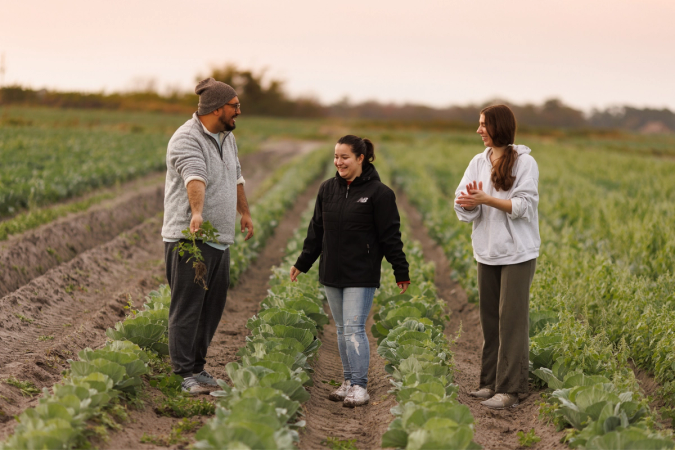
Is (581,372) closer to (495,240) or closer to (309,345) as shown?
(495,240)

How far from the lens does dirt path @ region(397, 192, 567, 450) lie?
12.7ft

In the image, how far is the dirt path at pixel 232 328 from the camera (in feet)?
11.9

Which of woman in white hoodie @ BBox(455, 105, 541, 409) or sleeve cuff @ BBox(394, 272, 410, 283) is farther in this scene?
sleeve cuff @ BBox(394, 272, 410, 283)

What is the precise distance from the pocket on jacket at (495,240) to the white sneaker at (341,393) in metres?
1.40

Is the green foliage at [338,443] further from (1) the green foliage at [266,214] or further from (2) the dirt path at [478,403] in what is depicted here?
(1) the green foliage at [266,214]

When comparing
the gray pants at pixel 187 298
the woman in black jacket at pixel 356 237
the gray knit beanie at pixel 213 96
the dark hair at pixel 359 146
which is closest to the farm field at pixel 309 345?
the gray pants at pixel 187 298

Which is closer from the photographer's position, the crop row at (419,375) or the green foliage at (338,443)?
A: the crop row at (419,375)

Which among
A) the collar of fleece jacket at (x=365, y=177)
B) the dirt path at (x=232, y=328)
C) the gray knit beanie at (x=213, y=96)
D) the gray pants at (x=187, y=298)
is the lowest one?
the dirt path at (x=232, y=328)

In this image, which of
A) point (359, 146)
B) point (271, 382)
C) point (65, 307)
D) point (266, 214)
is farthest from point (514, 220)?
point (266, 214)

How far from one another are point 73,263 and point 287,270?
113 inches

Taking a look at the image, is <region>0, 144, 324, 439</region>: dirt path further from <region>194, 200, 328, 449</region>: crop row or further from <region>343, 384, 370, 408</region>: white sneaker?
<region>343, 384, 370, 408</region>: white sneaker

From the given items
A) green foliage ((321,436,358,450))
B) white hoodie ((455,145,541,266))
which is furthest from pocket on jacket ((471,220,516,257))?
green foliage ((321,436,358,450))

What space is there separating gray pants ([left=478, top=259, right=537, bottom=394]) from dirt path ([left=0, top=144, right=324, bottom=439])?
2915mm

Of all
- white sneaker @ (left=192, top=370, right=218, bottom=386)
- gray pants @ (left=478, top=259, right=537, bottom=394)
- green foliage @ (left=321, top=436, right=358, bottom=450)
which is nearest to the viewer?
green foliage @ (left=321, top=436, right=358, bottom=450)
